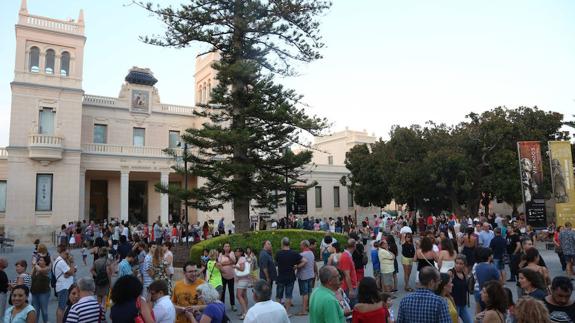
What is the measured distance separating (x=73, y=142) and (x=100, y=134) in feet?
12.8

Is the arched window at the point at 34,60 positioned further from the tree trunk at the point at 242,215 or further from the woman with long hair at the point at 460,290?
the woman with long hair at the point at 460,290

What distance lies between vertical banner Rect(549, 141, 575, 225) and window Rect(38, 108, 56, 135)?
30.3m

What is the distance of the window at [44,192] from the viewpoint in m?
28.8

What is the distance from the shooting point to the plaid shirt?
402 cm

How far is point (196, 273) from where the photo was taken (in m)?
5.81

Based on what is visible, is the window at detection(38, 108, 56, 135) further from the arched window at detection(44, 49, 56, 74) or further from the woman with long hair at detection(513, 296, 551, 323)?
the woman with long hair at detection(513, 296, 551, 323)

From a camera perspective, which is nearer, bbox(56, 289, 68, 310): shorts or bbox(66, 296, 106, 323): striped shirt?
bbox(66, 296, 106, 323): striped shirt

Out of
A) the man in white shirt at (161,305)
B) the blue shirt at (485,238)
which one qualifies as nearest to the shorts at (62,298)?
the man in white shirt at (161,305)

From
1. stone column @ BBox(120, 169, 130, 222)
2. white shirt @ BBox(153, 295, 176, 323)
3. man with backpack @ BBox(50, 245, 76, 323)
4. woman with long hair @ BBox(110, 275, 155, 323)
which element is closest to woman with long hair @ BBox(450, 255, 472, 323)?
white shirt @ BBox(153, 295, 176, 323)

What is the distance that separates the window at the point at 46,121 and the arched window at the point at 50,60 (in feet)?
9.49

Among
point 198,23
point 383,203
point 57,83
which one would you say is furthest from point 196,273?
point 383,203

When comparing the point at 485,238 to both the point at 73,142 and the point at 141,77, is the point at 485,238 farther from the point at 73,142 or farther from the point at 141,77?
the point at 141,77

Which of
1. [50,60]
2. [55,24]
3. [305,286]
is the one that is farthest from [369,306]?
[55,24]

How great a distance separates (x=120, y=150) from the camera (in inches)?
1276
